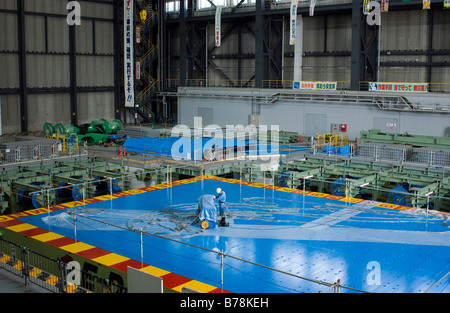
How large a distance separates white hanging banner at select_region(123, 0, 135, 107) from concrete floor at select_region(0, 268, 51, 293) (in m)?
33.1

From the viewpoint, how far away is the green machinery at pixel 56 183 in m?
19.8

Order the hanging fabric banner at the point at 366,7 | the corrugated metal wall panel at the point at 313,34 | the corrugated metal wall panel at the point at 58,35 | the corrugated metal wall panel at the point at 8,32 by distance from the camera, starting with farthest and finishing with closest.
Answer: the corrugated metal wall panel at the point at 58,35 → the corrugated metal wall panel at the point at 313,34 → the corrugated metal wall panel at the point at 8,32 → the hanging fabric banner at the point at 366,7

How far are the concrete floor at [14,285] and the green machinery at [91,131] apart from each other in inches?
842

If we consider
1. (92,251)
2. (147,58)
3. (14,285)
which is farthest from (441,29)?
(14,285)

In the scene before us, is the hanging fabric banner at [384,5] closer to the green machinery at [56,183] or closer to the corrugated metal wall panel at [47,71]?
the green machinery at [56,183]

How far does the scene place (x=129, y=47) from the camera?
141 feet

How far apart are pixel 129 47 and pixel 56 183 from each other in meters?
22.8

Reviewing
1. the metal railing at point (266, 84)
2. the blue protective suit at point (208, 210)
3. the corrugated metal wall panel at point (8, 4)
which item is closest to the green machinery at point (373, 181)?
the blue protective suit at point (208, 210)

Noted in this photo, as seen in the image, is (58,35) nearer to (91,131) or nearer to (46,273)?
(91,131)

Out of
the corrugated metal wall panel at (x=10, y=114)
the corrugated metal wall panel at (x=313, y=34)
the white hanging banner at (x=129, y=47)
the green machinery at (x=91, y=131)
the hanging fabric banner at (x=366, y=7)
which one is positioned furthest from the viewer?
the white hanging banner at (x=129, y=47)

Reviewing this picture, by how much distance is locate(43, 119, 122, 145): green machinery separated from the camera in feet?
110

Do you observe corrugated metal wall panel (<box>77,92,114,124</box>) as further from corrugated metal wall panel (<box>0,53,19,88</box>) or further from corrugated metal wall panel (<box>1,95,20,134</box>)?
corrugated metal wall panel (<box>0,53,19,88</box>)

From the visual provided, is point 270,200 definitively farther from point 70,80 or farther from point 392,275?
point 70,80

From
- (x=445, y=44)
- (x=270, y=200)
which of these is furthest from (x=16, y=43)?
(x=445, y=44)
